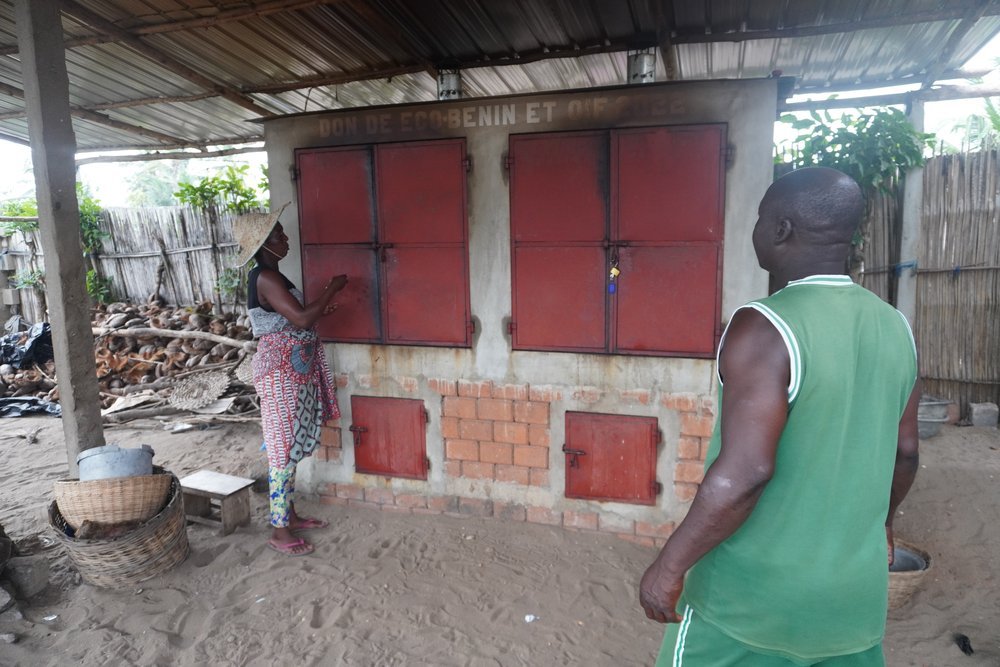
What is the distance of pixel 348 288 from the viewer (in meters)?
3.97

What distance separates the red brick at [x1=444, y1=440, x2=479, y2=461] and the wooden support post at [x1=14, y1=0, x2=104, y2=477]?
213cm

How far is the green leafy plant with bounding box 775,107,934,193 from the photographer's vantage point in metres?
4.24

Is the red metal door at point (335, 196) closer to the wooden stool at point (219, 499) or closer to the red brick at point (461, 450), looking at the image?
the red brick at point (461, 450)

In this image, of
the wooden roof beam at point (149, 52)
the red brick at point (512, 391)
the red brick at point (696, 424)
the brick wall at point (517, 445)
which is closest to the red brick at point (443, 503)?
the brick wall at point (517, 445)

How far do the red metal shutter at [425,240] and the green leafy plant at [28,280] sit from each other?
353 inches

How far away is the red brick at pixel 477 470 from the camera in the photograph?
3.93 metres

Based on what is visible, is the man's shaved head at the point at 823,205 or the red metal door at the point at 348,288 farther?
the red metal door at the point at 348,288

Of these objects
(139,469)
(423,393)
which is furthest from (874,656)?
(139,469)

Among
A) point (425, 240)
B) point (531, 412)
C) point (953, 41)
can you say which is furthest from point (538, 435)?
point (953, 41)

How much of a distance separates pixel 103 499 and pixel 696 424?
3.29 meters

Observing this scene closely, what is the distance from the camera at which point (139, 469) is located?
3312mm

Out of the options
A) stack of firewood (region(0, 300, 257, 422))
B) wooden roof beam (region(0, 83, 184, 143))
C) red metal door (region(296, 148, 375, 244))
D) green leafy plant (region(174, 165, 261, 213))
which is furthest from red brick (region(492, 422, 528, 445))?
green leafy plant (region(174, 165, 261, 213))

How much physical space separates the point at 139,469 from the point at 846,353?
3.48 meters

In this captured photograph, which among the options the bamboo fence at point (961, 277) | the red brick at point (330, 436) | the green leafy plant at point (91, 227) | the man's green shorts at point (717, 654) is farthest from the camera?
the green leafy plant at point (91, 227)
